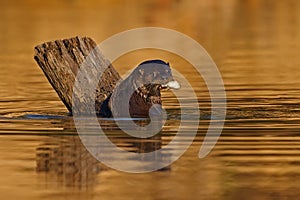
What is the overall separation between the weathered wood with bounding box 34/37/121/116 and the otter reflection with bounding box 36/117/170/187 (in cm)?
82

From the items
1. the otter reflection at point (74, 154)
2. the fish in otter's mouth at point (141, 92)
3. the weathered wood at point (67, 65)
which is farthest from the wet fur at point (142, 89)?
the otter reflection at point (74, 154)

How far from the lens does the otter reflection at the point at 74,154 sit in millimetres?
9398

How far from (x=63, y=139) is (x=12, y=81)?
21.9ft

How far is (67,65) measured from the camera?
43.5 ft

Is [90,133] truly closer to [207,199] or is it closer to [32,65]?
[207,199]

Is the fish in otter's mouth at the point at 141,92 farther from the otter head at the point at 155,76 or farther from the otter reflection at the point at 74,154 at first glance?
the otter reflection at the point at 74,154

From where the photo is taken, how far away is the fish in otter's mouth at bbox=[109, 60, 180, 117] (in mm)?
12820

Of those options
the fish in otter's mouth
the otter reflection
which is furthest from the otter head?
the otter reflection

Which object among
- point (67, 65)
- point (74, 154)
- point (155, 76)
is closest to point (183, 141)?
point (74, 154)

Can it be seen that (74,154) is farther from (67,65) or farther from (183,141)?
(67,65)

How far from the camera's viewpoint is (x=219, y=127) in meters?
12.2

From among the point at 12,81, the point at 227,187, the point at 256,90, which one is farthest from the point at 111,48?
the point at 227,187

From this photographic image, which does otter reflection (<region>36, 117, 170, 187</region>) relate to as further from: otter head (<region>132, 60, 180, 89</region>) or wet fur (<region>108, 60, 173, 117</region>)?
otter head (<region>132, 60, 180, 89</region>)

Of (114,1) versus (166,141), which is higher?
(114,1)
